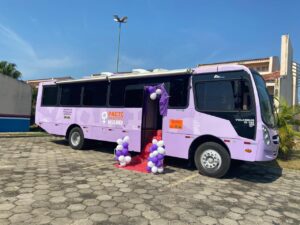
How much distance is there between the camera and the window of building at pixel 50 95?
12.5 meters

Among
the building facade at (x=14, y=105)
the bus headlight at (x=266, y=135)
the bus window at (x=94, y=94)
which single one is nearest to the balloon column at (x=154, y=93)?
the bus window at (x=94, y=94)

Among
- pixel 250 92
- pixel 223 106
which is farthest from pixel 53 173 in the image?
pixel 250 92

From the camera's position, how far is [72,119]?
38.0 ft

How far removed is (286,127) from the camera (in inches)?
430

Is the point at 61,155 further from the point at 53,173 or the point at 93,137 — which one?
the point at 53,173

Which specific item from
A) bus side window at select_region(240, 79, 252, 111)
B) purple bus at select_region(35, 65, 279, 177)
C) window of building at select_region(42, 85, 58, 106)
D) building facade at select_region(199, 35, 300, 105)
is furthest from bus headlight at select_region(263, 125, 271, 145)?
building facade at select_region(199, 35, 300, 105)

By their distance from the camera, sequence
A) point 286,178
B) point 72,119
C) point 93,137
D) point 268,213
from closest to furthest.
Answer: point 268,213 < point 286,178 < point 93,137 < point 72,119

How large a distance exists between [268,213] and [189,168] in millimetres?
3617

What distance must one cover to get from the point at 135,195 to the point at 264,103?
13.4 ft

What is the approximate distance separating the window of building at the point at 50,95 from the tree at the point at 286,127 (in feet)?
30.8

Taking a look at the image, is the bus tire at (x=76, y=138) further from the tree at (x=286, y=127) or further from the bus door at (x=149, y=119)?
the tree at (x=286, y=127)

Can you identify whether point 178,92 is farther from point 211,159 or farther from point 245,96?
point 211,159

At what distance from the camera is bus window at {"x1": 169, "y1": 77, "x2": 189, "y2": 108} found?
821 cm

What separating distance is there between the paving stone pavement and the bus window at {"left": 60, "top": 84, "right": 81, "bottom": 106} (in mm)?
3452
